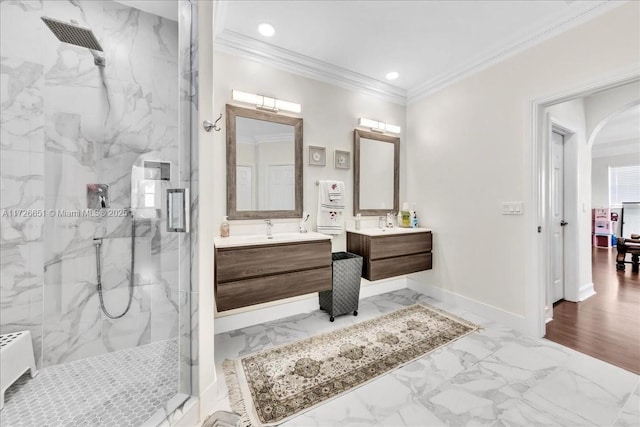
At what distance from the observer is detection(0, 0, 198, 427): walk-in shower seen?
4.61 feet

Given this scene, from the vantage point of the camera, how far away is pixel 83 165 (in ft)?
5.87

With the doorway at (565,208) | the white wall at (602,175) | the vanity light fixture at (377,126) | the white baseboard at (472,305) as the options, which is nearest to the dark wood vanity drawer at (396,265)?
the white baseboard at (472,305)

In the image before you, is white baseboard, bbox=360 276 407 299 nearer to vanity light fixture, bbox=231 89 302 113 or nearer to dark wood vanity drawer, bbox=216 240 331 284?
dark wood vanity drawer, bbox=216 240 331 284

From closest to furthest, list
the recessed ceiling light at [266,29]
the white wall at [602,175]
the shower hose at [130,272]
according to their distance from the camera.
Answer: the shower hose at [130,272]
the recessed ceiling light at [266,29]
the white wall at [602,175]

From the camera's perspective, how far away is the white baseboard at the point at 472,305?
235 centimetres

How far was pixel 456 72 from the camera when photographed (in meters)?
2.80

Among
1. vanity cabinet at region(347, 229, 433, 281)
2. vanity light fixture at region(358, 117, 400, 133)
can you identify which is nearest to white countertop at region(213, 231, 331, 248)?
vanity cabinet at region(347, 229, 433, 281)

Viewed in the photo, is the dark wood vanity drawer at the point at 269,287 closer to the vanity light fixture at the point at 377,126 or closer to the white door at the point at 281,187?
the white door at the point at 281,187

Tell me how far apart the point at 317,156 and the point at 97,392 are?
2.45 meters

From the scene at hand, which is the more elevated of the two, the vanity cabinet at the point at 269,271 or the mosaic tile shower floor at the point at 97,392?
the vanity cabinet at the point at 269,271

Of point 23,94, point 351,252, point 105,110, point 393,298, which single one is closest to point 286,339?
point 351,252

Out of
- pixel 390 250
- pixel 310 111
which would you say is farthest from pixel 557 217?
pixel 310 111

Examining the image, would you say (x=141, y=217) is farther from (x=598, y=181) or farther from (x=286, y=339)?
(x=598, y=181)

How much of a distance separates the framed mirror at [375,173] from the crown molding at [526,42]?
73cm
